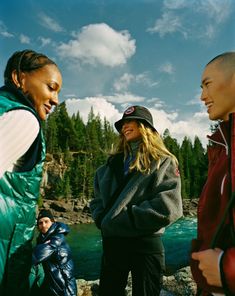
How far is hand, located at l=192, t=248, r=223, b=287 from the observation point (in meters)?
1.26

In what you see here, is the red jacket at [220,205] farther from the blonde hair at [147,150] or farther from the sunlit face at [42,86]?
the blonde hair at [147,150]

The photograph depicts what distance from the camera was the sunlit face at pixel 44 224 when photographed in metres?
4.20

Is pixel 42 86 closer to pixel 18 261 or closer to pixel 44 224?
pixel 18 261

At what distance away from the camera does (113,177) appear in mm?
3152

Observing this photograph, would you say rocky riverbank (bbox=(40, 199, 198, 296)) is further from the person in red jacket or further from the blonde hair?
the person in red jacket

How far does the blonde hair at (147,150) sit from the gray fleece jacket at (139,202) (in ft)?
0.18

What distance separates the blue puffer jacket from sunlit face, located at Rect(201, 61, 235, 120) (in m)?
2.77

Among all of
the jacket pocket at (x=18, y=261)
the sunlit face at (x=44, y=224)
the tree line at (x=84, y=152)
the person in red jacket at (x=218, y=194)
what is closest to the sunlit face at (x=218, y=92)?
the person in red jacket at (x=218, y=194)

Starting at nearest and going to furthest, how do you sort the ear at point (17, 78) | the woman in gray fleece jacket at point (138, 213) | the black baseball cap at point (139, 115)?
the ear at point (17, 78) → the woman in gray fleece jacket at point (138, 213) → the black baseball cap at point (139, 115)

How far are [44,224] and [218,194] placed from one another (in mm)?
3257

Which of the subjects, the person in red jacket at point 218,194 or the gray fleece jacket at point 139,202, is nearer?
the person in red jacket at point 218,194

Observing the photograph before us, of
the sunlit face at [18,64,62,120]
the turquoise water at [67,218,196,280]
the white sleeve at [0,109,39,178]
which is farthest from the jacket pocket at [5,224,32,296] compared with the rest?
the turquoise water at [67,218,196,280]

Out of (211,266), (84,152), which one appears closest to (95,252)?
(211,266)

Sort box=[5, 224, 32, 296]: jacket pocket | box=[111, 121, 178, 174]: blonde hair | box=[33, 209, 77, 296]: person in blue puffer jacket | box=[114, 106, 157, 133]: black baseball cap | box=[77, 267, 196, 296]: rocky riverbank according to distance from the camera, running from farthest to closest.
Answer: box=[77, 267, 196, 296]: rocky riverbank → box=[33, 209, 77, 296]: person in blue puffer jacket → box=[114, 106, 157, 133]: black baseball cap → box=[111, 121, 178, 174]: blonde hair → box=[5, 224, 32, 296]: jacket pocket
